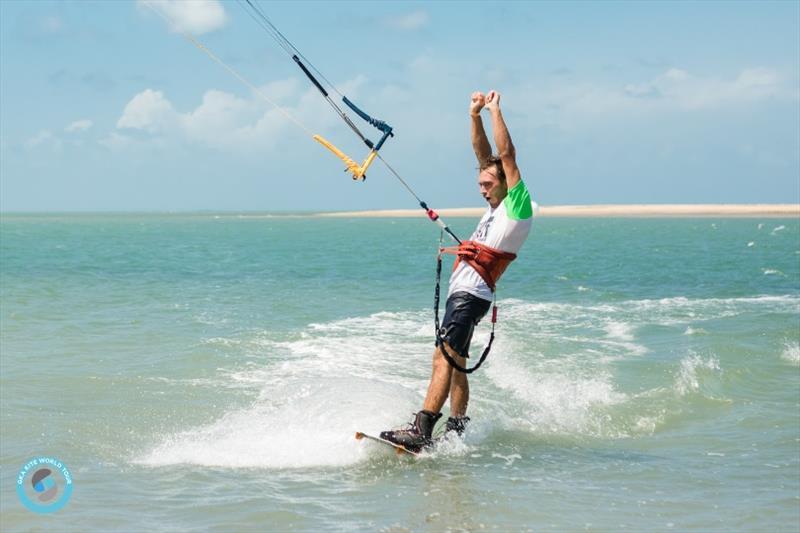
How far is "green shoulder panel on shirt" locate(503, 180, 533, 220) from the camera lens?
7.99 metres

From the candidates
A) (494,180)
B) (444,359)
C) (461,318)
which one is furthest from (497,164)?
(444,359)

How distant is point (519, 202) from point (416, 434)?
2.23m

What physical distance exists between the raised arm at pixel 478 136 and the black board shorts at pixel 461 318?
119 centimetres

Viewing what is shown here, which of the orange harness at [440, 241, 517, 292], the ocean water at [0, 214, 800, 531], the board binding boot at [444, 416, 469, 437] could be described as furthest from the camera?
the board binding boot at [444, 416, 469, 437]

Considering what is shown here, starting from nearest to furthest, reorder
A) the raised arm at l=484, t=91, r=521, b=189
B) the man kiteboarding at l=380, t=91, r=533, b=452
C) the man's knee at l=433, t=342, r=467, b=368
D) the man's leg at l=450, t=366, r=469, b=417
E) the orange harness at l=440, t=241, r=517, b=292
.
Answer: the raised arm at l=484, t=91, r=521, b=189, the man kiteboarding at l=380, t=91, r=533, b=452, the orange harness at l=440, t=241, r=517, b=292, the man's knee at l=433, t=342, r=467, b=368, the man's leg at l=450, t=366, r=469, b=417

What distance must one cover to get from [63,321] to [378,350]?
289 inches

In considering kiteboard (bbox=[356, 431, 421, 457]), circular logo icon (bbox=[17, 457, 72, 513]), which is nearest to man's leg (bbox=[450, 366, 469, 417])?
kiteboard (bbox=[356, 431, 421, 457])

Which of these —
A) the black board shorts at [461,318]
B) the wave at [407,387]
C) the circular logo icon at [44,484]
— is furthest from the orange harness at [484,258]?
the circular logo icon at [44,484]

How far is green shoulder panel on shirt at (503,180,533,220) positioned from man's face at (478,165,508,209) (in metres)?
0.23

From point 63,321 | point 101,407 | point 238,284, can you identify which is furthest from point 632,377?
point 238,284

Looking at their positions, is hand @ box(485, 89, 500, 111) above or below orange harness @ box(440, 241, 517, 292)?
above

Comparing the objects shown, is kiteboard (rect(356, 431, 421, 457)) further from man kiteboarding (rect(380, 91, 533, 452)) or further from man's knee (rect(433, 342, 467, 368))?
man's knee (rect(433, 342, 467, 368))

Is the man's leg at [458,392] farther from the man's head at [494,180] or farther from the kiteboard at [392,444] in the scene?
the man's head at [494,180]

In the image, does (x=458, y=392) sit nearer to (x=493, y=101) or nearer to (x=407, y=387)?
(x=493, y=101)
